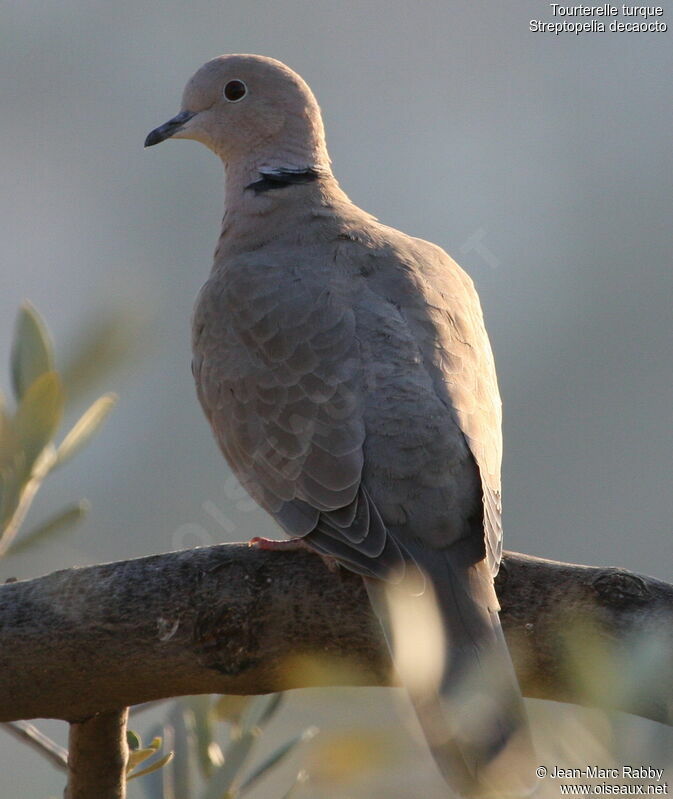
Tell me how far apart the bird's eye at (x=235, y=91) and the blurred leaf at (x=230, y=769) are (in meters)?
2.28

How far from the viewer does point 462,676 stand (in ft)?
6.47

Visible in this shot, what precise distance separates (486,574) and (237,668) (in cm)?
49

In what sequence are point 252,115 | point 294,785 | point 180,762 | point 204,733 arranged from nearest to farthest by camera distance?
point 294,785 → point 180,762 → point 204,733 → point 252,115

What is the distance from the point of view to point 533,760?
1850 mm

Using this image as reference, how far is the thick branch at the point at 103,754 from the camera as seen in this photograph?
2.16 m

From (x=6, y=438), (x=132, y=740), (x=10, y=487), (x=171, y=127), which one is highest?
(x=171, y=127)

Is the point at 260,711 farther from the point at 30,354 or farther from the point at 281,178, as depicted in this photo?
the point at 281,178

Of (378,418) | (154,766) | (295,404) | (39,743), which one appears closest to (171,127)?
(295,404)

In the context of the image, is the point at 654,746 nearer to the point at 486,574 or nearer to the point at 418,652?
the point at 418,652

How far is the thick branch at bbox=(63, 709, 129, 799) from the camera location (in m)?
2.16

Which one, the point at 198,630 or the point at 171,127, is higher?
the point at 171,127

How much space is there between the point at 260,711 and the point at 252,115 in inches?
82.5

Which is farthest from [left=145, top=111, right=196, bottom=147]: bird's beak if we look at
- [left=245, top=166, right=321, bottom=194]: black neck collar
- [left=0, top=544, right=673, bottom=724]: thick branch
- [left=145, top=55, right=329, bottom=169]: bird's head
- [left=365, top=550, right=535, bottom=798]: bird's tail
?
[left=365, top=550, right=535, bottom=798]: bird's tail

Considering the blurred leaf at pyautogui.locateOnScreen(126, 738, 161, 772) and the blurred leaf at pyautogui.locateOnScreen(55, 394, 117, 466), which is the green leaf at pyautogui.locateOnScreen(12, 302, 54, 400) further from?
the blurred leaf at pyautogui.locateOnScreen(126, 738, 161, 772)
